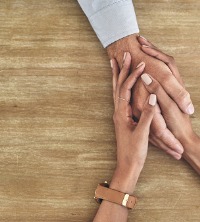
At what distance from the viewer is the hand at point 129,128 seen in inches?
35.3

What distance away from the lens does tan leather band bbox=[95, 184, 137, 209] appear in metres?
0.88

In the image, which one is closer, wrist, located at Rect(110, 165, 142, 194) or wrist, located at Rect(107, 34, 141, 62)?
wrist, located at Rect(110, 165, 142, 194)

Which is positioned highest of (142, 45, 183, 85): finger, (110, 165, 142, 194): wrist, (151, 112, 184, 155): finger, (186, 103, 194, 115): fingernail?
(142, 45, 183, 85): finger

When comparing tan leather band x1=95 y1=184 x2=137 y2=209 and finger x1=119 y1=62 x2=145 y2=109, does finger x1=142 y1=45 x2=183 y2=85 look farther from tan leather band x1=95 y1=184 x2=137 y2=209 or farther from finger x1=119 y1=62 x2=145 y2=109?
tan leather band x1=95 y1=184 x2=137 y2=209

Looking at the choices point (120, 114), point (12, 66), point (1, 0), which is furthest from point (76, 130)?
point (1, 0)

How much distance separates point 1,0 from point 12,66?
19 cm

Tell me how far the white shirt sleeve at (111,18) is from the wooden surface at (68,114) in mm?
34

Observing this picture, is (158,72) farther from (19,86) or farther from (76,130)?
(19,86)

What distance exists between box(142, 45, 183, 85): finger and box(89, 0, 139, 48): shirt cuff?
0.06 m

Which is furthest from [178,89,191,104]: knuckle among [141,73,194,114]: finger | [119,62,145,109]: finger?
[119,62,145,109]: finger

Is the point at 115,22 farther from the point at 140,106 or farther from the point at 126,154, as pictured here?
the point at 126,154

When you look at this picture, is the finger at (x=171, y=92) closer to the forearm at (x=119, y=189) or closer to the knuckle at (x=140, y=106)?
the knuckle at (x=140, y=106)

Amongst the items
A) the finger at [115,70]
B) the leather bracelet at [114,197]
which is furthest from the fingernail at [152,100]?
the leather bracelet at [114,197]

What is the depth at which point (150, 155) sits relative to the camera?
927 millimetres
